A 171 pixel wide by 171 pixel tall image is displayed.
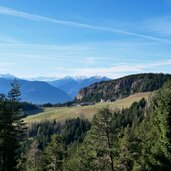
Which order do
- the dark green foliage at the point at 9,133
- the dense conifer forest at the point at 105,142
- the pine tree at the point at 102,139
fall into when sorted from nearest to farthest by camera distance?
1. the dark green foliage at the point at 9,133
2. the dense conifer forest at the point at 105,142
3. the pine tree at the point at 102,139

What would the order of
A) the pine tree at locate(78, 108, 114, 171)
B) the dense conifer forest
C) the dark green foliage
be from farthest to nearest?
the pine tree at locate(78, 108, 114, 171), the dense conifer forest, the dark green foliage

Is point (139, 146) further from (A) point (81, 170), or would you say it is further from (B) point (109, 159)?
(B) point (109, 159)

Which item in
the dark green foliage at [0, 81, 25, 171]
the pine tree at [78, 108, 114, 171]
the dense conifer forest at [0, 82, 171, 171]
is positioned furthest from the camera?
the pine tree at [78, 108, 114, 171]

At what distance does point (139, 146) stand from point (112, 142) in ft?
56.8

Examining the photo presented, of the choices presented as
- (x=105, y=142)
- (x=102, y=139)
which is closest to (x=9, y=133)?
(x=102, y=139)

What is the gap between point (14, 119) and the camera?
146ft

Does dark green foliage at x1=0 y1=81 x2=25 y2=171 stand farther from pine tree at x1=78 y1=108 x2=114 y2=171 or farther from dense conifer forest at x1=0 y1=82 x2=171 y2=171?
pine tree at x1=78 y1=108 x2=114 y2=171

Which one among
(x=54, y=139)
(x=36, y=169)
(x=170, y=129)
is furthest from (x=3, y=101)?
(x=36, y=169)

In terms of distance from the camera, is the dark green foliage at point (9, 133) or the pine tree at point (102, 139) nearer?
the dark green foliage at point (9, 133)

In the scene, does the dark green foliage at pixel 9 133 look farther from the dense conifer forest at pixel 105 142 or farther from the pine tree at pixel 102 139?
the pine tree at pixel 102 139

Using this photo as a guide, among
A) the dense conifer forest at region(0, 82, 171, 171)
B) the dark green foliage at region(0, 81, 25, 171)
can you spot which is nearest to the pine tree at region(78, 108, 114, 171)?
the dense conifer forest at region(0, 82, 171, 171)

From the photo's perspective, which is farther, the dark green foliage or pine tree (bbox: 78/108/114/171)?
pine tree (bbox: 78/108/114/171)

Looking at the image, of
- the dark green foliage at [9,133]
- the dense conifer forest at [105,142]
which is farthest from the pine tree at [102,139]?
the dark green foliage at [9,133]

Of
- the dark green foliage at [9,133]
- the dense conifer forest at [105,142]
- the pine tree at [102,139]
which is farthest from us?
the pine tree at [102,139]
